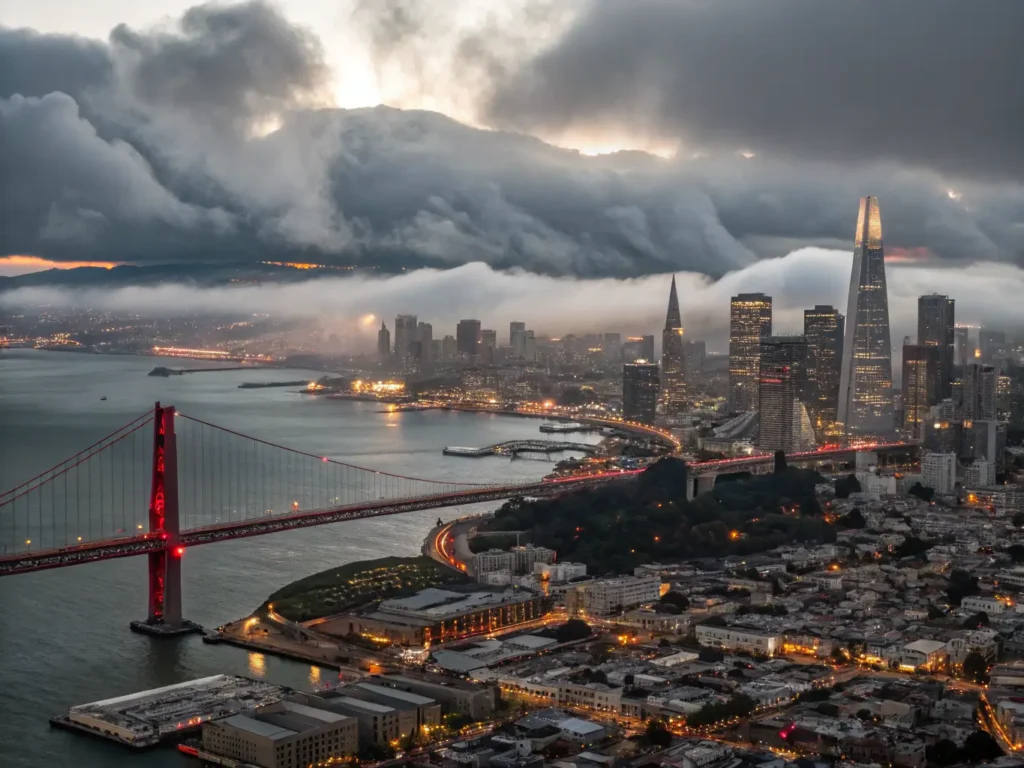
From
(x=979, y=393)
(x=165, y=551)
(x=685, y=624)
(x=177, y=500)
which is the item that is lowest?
(x=685, y=624)

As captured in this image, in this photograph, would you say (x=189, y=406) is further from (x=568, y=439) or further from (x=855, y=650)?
(x=855, y=650)

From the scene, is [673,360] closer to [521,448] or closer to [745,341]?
[745,341]

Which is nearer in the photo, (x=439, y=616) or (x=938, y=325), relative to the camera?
(x=439, y=616)

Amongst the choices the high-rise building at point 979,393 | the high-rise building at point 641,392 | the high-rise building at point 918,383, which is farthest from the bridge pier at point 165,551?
the high-rise building at point 641,392

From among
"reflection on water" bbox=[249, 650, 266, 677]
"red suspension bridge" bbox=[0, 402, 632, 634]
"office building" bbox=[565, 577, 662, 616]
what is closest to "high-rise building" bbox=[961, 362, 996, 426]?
"red suspension bridge" bbox=[0, 402, 632, 634]

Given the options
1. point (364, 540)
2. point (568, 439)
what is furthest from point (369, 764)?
point (568, 439)

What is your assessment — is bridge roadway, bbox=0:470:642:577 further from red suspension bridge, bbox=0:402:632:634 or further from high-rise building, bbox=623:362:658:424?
high-rise building, bbox=623:362:658:424

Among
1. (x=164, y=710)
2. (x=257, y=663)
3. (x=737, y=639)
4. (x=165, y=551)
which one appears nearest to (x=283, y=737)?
(x=164, y=710)
